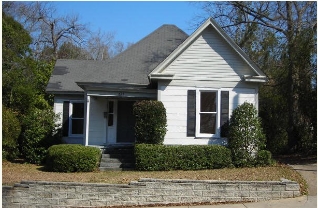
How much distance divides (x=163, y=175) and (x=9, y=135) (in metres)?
A: 7.37

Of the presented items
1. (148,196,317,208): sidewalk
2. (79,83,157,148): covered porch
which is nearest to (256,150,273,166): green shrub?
(148,196,317,208): sidewalk

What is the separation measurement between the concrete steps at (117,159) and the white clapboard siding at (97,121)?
1.97 meters

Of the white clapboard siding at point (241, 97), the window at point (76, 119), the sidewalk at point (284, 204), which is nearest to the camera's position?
the sidewalk at point (284, 204)

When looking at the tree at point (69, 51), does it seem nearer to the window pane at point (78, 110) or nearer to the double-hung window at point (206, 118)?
the window pane at point (78, 110)

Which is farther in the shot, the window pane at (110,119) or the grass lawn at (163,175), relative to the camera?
the window pane at (110,119)

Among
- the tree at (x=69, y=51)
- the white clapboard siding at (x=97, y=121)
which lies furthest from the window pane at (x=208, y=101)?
the tree at (x=69, y=51)

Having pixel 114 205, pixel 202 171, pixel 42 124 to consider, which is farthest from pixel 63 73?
pixel 114 205

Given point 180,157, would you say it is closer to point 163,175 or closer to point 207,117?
point 163,175

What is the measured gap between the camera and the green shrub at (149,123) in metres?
14.0

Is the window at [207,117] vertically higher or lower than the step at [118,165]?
higher

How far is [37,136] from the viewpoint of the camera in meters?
16.5

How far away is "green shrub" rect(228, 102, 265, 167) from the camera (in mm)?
14016

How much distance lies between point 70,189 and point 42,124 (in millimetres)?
7830

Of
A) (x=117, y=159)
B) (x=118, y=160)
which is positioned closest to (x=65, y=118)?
(x=117, y=159)
